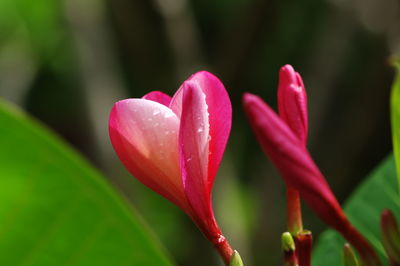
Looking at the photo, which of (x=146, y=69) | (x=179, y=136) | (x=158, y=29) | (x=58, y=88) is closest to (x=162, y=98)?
(x=179, y=136)

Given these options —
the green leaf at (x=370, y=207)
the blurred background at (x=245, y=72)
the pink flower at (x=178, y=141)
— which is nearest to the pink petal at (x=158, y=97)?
the pink flower at (x=178, y=141)

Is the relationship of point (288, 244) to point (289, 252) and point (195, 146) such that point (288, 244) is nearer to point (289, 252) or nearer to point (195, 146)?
point (289, 252)

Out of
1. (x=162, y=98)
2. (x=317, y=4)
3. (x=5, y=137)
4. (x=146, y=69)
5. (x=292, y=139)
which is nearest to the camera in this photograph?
(x=292, y=139)

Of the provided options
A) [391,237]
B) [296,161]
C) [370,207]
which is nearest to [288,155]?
[296,161]

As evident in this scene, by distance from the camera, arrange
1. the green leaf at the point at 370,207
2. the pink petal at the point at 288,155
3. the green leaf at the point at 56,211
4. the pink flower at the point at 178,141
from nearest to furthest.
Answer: the pink petal at the point at 288,155
the pink flower at the point at 178,141
the green leaf at the point at 56,211
the green leaf at the point at 370,207

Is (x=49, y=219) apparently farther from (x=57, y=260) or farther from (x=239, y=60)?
(x=239, y=60)

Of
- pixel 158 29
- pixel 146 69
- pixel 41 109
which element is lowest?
pixel 41 109

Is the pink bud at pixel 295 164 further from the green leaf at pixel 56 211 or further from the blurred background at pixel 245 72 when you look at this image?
the blurred background at pixel 245 72
